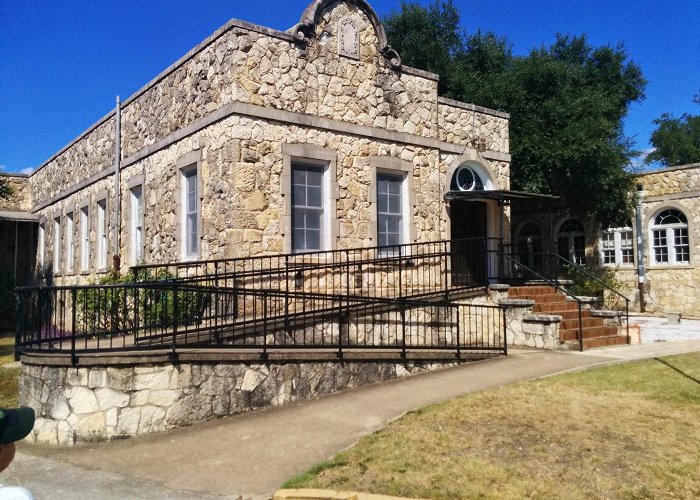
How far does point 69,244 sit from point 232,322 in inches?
479

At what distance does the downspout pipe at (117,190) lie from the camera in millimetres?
14203

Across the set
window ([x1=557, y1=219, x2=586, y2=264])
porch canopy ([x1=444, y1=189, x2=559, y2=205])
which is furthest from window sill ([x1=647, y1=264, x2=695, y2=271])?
porch canopy ([x1=444, y1=189, x2=559, y2=205])

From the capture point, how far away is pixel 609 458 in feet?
17.2

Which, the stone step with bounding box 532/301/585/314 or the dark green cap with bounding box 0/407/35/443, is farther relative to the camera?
the stone step with bounding box 532/301/585/314

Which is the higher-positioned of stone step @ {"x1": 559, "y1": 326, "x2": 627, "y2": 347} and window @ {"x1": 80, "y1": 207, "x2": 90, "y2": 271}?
window @ {"x1": 80, "y1": 207, "x2": 90, "y2": 271}

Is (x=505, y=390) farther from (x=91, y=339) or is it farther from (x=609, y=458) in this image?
(x=91, y=339)

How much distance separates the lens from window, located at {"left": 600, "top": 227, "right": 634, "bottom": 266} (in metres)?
22.6

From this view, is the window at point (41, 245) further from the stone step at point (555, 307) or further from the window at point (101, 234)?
the stone step at point (555, 307)

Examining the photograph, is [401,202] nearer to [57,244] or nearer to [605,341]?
[605,341]

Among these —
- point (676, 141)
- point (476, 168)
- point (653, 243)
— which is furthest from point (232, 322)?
point (676, 141)

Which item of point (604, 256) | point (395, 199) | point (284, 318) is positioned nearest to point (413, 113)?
point (395, 199)

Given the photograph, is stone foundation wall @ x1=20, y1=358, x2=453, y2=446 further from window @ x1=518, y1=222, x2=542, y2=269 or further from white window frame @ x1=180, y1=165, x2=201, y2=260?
window @ x1=518, y1=222, x2=542, y2=269

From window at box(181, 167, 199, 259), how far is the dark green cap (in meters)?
9.61

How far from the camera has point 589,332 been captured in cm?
1225
